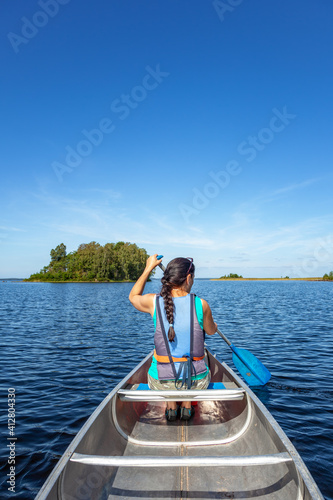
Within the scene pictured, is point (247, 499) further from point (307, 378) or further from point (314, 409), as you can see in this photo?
point (307, 378)

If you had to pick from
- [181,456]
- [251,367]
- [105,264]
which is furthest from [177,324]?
[105,264]

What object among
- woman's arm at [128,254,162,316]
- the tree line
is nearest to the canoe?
woman's arm at [128,254,162,316]

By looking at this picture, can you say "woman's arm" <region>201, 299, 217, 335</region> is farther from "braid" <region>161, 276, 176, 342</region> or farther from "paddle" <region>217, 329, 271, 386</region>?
"paddle" <region>217, 329, 271, 386</region>

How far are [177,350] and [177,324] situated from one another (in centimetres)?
34

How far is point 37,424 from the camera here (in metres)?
5.94

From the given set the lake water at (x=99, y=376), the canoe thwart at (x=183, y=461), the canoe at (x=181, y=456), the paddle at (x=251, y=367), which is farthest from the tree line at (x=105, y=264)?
the canoe thwart at (x=183, y=461)

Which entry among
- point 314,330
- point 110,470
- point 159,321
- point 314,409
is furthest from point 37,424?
point 314,330

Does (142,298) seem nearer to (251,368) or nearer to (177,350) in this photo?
(177,350)

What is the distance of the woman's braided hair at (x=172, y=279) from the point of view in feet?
12.6

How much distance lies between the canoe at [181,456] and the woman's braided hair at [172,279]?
873mm

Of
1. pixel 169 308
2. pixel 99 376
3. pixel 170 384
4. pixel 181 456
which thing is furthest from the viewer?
pixel 99 376

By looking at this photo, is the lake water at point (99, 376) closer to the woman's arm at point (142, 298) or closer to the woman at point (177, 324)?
the woman at point (177, 324)

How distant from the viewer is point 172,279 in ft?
12.9

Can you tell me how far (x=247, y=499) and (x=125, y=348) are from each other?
31.1ft
